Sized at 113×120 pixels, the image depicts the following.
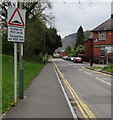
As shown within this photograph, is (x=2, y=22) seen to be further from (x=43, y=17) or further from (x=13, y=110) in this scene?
(x=13, y=110)

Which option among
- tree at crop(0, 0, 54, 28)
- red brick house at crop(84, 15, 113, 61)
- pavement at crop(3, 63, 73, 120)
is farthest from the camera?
red brick house at crop(84, 15, 113, 61)

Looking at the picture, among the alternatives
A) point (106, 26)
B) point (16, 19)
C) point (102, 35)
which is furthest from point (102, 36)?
point (16, 19)

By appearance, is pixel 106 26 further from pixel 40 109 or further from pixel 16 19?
pixel 40 109

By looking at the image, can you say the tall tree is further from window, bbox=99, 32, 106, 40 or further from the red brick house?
window, bbox=99, 32, 106, 40

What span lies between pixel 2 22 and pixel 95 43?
87.5 feet

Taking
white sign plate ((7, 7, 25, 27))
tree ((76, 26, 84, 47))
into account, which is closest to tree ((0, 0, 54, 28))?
white sign plate ((7, 7, 25, 27))

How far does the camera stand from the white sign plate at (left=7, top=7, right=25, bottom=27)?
7559mm

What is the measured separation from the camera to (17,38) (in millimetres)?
7840

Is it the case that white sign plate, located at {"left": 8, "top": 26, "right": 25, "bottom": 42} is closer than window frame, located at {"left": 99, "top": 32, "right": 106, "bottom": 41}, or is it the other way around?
white sign plate, located at {"left": 8, "top": 26, "right": 25, "bottom": 42}

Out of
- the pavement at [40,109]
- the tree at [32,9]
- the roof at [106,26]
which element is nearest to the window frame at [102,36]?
the roof at [106,26]

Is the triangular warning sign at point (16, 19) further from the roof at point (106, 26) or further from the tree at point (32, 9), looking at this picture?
the roof at point (106, 26)

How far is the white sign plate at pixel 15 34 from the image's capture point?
762cm

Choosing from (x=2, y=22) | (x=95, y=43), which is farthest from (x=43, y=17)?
(x=95, y=43)

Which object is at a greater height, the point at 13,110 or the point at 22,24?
the point at 22,24
